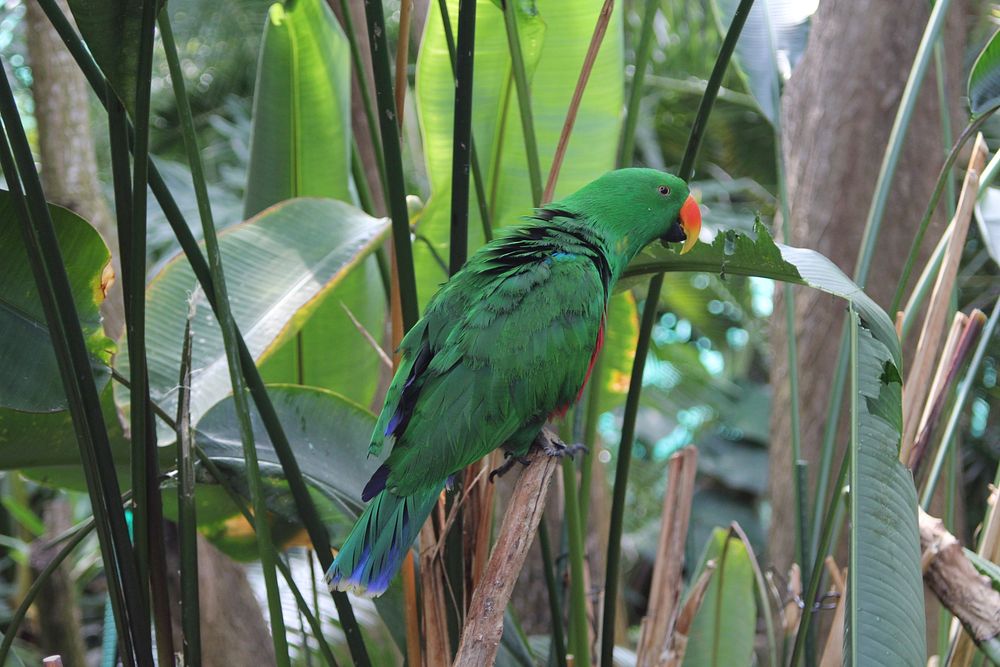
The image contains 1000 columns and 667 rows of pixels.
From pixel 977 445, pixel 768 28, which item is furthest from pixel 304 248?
pixel 977 445

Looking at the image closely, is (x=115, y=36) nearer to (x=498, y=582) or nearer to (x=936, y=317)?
(x=498, y=582)

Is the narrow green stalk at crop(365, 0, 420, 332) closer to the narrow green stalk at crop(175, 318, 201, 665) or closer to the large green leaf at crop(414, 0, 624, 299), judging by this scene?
the narrow green stalk at crop(175, 318, 201, 665)

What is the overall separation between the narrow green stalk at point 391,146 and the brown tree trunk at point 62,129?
3.48 ft

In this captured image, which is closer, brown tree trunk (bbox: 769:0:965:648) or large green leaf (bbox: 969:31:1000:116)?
large green leaf (bbox: 969:31:1000:116)

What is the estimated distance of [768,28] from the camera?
124 centimetres

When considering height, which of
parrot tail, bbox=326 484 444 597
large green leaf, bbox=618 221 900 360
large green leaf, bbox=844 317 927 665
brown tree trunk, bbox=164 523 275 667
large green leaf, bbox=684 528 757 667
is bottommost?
brown tree trunk, bbox=164 523 275 667

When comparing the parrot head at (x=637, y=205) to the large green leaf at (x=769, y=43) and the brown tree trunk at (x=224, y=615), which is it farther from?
the brown tree trunk at (x=224, y=615)

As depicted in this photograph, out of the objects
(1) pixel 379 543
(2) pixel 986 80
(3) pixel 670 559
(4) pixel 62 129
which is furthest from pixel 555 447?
(4) pixel 62 129

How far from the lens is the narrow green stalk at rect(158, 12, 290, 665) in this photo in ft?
2.14

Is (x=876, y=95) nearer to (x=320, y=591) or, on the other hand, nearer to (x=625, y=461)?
(x=625, y=461)

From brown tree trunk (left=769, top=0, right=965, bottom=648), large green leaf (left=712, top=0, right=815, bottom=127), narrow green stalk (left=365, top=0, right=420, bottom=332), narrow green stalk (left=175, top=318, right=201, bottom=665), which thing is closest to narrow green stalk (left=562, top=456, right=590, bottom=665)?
narrow green stalk (left=365, top=0, right=420, bottom=332)

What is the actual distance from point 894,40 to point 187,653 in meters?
1.84

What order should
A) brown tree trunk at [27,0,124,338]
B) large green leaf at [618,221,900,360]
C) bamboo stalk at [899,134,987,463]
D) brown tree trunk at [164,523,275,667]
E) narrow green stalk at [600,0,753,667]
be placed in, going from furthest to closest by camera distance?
brown tree trunk at [27,0,124,338]
brown tree trunk at [164,523,275,667]
bamboo stalk at [899,134,987,463]
narrow green stalk at [600,0,753,667]
large green leaf at [618,221,900,360]

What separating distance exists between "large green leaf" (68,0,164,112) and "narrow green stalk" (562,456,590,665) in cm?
50
